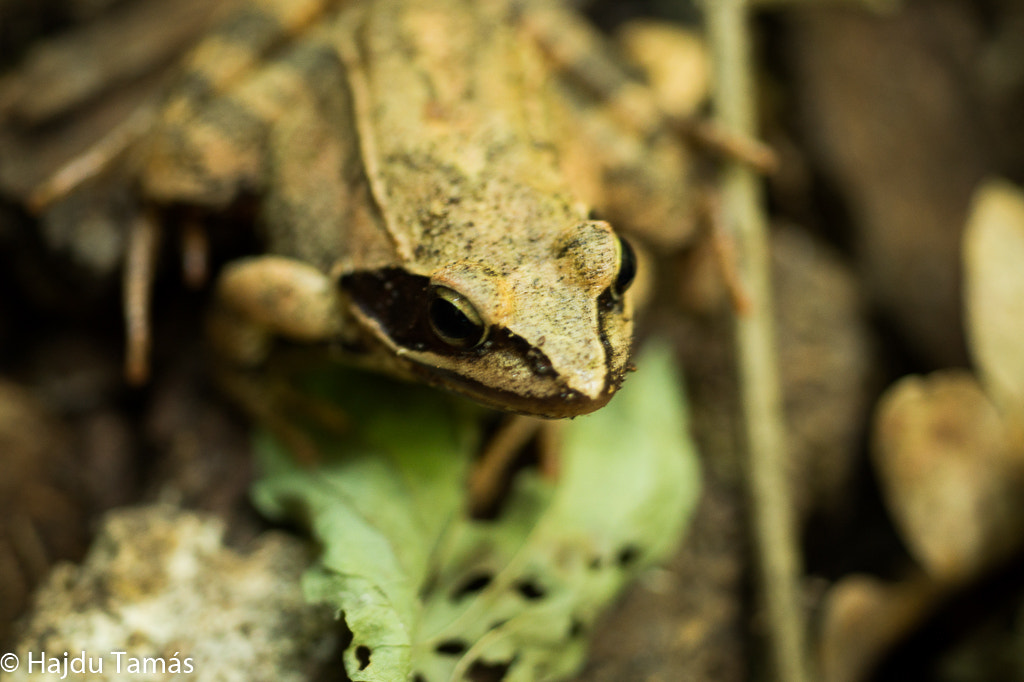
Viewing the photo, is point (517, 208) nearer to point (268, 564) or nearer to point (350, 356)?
point (350, 356)

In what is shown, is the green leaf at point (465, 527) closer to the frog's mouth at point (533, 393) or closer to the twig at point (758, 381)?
the twig at point (758, 381)

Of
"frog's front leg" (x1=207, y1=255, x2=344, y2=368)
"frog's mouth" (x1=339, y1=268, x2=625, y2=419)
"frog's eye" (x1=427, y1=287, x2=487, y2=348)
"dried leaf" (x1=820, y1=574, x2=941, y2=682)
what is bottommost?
"dried leaf" (x1=820, y1=574, x2=941, y2=682)

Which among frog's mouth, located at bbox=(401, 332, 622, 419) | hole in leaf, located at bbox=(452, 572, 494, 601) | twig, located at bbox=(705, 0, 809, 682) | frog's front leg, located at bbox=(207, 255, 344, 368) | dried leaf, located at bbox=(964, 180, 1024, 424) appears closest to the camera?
frog's mouth, located at bbox=(401, 332, 622, 419)

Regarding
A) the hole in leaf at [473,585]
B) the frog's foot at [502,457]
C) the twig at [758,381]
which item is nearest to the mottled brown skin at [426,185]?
the twig at [758,381]

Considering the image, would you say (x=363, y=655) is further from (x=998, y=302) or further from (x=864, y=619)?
(x=998, y=302)

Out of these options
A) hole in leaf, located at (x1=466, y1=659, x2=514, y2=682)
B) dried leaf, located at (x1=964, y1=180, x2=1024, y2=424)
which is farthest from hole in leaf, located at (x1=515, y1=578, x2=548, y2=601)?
dried leaf, located at (x1=964, y1=180, x2=1024, y2=424)

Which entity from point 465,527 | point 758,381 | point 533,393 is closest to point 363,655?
point 465,527

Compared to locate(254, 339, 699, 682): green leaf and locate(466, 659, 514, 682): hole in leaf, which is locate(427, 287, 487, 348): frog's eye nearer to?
locate(254, 339, 699, 682): green leaf
